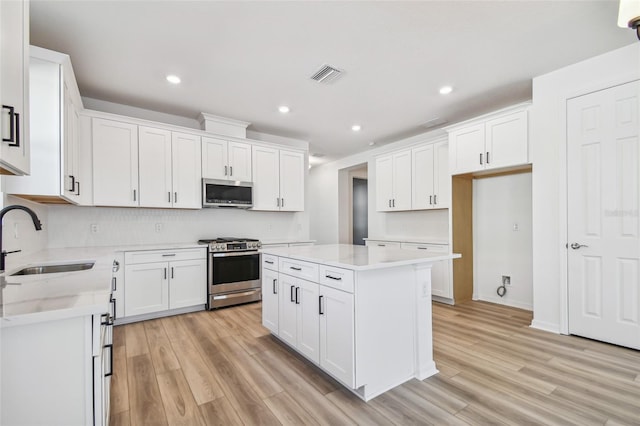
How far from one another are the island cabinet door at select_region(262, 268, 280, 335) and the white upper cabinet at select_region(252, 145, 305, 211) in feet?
5.94

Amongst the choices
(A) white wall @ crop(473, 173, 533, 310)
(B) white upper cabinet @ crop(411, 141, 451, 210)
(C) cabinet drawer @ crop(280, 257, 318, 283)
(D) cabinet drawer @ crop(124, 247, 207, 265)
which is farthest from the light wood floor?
(B) white upper cabinet @ crop(411, 141, 451, 210)

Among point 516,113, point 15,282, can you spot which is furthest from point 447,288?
point 15,282

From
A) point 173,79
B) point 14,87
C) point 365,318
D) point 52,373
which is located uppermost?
point 173,79

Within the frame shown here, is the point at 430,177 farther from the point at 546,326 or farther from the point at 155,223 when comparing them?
the point at 155,223

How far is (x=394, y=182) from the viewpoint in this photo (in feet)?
16.8

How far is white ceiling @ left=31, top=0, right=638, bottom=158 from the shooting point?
217 cm

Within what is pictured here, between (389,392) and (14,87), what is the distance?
256cm

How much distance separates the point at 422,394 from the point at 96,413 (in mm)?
1808

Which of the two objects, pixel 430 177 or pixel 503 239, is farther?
pixel 430 177

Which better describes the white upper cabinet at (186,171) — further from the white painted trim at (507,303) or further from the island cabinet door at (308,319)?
the white painted trim at (507,303)

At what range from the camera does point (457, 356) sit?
254 cm

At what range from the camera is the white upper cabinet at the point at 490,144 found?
3.38m

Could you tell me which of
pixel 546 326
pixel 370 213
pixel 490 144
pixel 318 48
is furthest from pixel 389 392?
pixel 370 213

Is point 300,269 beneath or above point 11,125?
beneath
